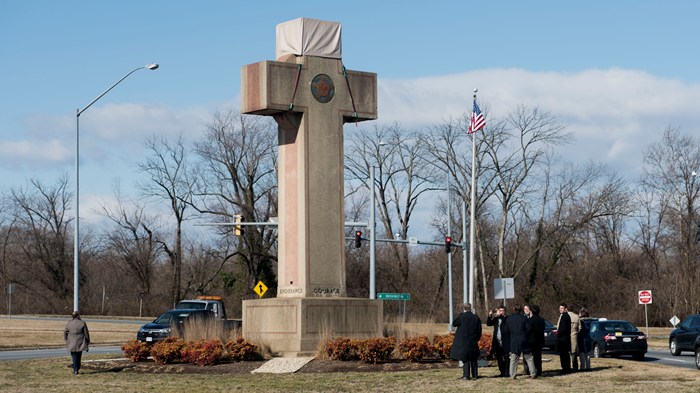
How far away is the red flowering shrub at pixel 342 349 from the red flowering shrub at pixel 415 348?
1.18 meters

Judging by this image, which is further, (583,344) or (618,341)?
(618,341)

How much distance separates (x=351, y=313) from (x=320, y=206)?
288 cm

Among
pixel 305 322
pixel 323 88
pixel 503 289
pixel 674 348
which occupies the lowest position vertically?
pixel 674 348

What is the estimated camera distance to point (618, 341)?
79.0 ft

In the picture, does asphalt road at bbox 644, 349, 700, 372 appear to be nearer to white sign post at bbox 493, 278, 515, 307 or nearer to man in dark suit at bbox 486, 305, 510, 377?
white sign post at bbox 493, 278, 515, 307

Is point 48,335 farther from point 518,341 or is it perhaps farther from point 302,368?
point 518,341

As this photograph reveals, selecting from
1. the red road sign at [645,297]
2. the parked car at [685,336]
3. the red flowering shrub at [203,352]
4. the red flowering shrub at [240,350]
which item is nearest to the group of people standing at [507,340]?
the red flowering shrub at [240,350]

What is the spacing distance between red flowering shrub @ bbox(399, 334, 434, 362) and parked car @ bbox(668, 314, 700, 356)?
11.9m

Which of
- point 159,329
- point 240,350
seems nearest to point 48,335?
point 159,329

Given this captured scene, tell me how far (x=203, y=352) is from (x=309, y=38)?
883 cm

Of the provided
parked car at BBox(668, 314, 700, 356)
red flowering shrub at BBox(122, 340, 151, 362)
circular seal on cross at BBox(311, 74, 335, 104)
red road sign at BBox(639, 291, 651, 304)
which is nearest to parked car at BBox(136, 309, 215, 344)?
red flowering shrub at BBox(122, 340, 151, 362)

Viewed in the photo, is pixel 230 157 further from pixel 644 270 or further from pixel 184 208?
pixel 644 270

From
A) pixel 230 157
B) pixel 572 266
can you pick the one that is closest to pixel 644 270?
pixel 572 266

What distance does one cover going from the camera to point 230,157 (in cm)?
5594
